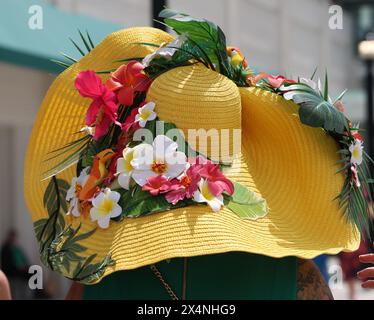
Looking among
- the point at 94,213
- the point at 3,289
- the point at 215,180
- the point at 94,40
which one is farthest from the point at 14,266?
the point at 215,180

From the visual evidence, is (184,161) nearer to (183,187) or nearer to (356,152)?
(183,187)

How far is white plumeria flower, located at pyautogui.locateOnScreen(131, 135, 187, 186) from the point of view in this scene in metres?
1.77

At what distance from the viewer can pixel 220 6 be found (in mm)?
12758

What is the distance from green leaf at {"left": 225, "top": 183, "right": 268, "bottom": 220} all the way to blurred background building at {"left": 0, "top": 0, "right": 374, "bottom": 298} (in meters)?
0.81

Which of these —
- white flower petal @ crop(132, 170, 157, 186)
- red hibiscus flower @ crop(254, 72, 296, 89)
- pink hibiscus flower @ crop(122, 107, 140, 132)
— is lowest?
white flower petal @ crop(132, 170, 157, 186)

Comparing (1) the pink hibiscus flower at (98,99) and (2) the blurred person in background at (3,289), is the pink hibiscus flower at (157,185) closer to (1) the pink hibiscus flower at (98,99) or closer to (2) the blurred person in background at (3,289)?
(1) the pink hibiscus flower at (98,99)

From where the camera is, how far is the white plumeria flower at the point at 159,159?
5.82 feet

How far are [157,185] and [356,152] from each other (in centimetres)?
57

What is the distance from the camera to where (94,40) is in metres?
5.91

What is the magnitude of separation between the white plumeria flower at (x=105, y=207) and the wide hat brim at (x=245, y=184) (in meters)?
0.02

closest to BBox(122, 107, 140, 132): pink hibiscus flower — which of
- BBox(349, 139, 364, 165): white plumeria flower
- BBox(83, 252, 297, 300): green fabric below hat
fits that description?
BBox(83, 252, 297, 300): green fabric below hat

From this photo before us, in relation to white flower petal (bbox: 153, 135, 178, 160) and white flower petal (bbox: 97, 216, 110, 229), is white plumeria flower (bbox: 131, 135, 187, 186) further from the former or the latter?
white flower petal (bbox: 97, 216, 110, 229)

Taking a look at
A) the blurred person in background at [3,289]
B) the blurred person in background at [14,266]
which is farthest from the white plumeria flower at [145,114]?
the blurred person in background at [14,266]

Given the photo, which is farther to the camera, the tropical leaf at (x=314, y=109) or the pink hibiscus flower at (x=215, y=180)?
the tropical leaf at (x=314, y=109)
